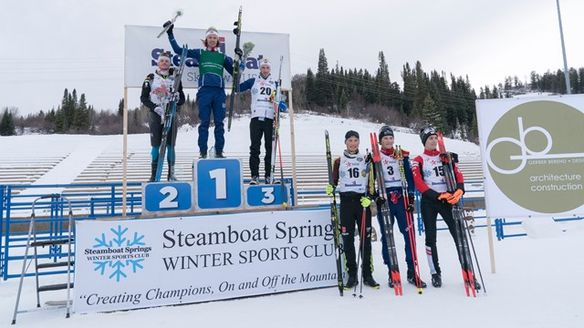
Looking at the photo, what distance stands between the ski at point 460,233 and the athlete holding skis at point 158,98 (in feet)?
12.0

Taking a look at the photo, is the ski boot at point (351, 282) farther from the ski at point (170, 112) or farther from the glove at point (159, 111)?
the glove at point (159, 111)

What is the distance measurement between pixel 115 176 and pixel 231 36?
47.9 ft

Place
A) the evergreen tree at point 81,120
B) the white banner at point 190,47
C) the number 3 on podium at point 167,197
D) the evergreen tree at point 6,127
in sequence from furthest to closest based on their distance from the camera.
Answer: the evergreen tree at point 81,120 < the evergreen tree at point 6,127 < the white banner at point 190,47 < the number 3 on podium at point 167,197

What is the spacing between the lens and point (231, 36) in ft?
19.1

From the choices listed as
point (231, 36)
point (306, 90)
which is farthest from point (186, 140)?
point (306, 90)

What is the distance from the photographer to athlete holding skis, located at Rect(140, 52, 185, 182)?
525 centimetres

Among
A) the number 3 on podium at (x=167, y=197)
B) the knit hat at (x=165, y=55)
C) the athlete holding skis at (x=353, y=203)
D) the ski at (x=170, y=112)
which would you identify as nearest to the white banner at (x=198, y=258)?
the athlete holding skis at (x=353, y=203)

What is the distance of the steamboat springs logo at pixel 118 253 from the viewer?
3461mm

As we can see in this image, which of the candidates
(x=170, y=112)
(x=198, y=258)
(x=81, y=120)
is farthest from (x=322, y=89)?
(x=198, y=258)

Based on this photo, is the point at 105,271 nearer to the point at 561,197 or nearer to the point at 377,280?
the point at 377,280

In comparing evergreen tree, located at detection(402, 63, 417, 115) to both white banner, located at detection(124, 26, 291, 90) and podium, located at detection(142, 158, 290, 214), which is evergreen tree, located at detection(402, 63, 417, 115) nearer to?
white banner, located at detection(124, 26, 291, 90)

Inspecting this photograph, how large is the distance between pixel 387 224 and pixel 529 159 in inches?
92.3

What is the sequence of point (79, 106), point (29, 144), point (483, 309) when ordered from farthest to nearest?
point (79, 106), point (29, 144), point (483, 309)

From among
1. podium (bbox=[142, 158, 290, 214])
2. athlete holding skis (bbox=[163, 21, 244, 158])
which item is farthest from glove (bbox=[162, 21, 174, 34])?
podium (bbox=[142, 158, 290, 214])
